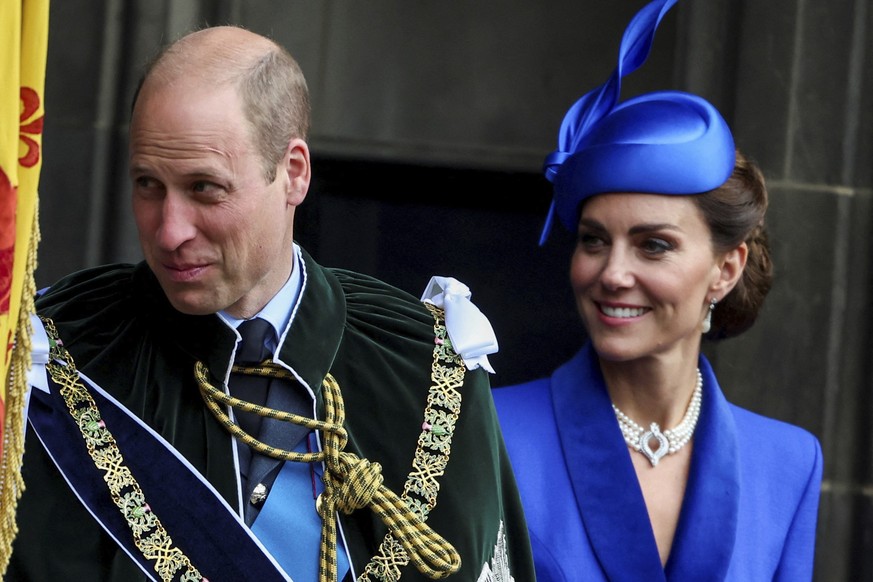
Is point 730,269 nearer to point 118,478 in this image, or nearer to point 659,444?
point 659,444

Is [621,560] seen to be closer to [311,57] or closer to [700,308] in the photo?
[700,308]

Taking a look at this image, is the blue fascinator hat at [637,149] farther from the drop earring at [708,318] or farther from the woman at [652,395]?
the drop earring at [708,318]

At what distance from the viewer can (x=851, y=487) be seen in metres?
4.22

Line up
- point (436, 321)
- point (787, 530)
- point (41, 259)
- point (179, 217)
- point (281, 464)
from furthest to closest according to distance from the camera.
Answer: point (41, 259)
point (787, 530)
point (436, 321)
point (281, 464)
point (179, 217)

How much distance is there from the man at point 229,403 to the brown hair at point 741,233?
984mm

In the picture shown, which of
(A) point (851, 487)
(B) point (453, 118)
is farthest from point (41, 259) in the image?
(A) point (851, 487)

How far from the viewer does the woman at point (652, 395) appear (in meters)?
3.10

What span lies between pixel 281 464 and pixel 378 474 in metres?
0.15

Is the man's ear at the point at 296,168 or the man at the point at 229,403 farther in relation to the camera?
the man's ear at the point at 296,168

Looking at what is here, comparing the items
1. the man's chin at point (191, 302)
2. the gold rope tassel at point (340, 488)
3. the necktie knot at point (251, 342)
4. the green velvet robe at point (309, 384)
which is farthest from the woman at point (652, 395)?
the man's chin at point (191, 302)

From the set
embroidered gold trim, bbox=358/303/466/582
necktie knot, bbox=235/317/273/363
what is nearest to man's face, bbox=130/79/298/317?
necktie knot, bbox=235/317/273/363

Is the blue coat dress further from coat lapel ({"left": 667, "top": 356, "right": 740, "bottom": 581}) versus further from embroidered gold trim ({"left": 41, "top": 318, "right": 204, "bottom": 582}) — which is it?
embroidered gold trim ({"left": 41, "top": 318, "right": 204, "bottom": 582})

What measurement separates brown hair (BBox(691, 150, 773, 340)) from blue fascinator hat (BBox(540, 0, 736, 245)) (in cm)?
5

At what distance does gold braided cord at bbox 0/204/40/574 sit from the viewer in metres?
1.92
